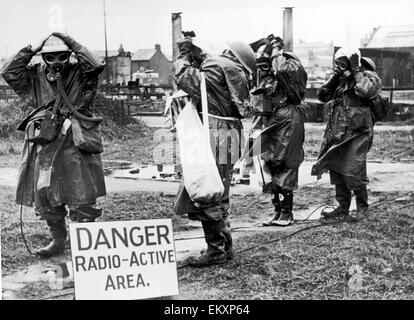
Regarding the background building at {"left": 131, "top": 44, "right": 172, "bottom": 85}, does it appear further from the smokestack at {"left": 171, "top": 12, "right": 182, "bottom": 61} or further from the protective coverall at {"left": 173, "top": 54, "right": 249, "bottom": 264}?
the protective coverall at {"left": 173, "top": 54, "right": 249, "bottom": 264}

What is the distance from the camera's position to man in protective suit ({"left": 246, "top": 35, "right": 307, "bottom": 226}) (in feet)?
18.1

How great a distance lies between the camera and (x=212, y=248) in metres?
4.66

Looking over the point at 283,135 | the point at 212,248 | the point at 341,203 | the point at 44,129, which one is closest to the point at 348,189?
the point at 341,203

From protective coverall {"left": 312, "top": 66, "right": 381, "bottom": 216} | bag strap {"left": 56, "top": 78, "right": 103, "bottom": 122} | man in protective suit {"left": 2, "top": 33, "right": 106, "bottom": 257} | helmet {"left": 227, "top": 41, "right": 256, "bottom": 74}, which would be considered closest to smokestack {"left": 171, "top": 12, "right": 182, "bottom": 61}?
helmet {"left": 227, "top": 41, "right": 256, "bottom": 74}

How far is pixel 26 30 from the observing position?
4438 mm

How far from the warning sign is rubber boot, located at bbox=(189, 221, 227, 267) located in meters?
0.33

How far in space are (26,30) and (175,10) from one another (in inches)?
39.8

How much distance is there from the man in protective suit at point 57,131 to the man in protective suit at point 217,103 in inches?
22.8

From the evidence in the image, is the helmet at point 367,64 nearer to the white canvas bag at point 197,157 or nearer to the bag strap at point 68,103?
the white canvas bag at point 197,157

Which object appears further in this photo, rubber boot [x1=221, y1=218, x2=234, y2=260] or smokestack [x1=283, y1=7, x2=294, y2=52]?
smokestack [x1=283, y1=7, x2=294, y2=52]

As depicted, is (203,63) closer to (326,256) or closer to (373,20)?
(373,20)

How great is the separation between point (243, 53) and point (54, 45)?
50.1 inches

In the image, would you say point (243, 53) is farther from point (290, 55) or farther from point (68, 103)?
point (68, 103)

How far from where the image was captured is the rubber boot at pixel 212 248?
4.61m
